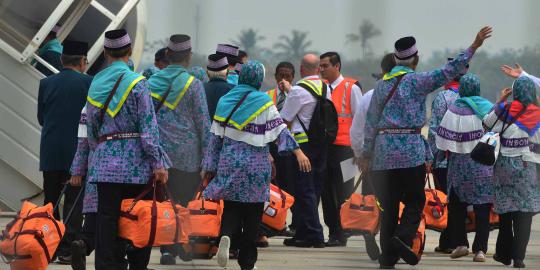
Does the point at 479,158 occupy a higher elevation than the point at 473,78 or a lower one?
lower

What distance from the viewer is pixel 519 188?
26.9ft

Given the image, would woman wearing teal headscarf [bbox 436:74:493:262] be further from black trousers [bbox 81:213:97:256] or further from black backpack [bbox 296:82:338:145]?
black trousers [bbox 81:213:97:256]

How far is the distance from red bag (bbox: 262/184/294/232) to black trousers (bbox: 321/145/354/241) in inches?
35.8

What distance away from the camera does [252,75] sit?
7367 mm

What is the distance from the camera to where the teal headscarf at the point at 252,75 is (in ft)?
24.1

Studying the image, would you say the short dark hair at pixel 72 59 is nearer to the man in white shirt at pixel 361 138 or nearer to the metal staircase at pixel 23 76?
the man in white shirt at pixel 361 138

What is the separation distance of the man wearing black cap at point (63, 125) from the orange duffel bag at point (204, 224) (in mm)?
762

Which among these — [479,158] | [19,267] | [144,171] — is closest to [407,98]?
[479,158]

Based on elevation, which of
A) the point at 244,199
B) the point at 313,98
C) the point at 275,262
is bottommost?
the point at 275,262

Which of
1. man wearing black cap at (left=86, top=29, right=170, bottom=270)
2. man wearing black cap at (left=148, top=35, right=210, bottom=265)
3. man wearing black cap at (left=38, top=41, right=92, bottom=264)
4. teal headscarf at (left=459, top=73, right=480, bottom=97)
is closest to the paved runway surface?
man wearing black cap at (left=38, top=41, right=92, bottom=264)

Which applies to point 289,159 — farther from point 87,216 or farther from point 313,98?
point 87,216

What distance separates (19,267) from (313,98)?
3641 millimetres

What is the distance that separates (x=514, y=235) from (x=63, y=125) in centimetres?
314

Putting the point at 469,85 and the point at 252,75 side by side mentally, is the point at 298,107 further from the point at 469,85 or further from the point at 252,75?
the point at 252,75
